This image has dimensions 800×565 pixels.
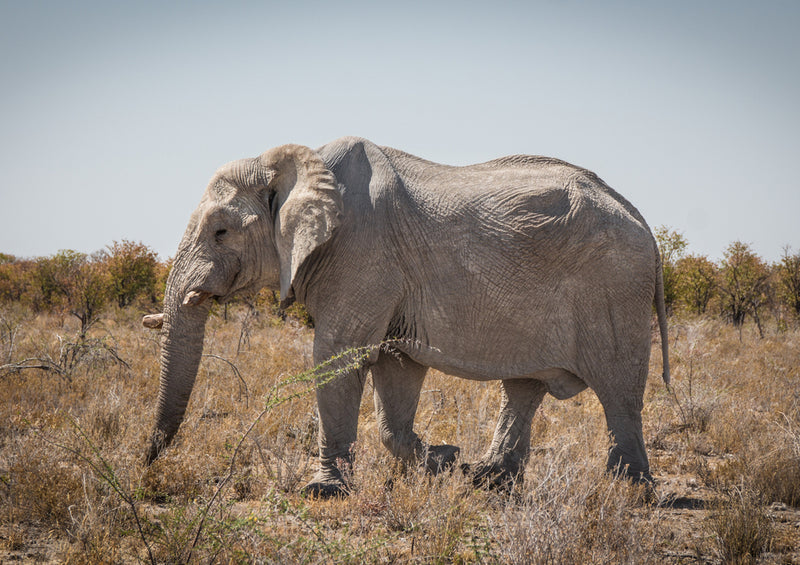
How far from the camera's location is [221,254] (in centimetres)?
445

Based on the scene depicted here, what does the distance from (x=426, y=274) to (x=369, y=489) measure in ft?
4.96

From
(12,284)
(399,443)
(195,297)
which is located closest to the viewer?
(195,297)

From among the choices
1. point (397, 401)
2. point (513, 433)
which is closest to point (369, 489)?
point (397, 401)

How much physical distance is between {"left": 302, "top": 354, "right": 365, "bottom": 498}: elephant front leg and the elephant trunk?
1.04 m

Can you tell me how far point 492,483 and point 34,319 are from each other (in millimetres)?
13494

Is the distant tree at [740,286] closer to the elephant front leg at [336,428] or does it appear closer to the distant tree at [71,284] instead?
the elephant front leg at [336,428]

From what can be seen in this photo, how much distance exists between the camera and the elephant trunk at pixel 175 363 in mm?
4484

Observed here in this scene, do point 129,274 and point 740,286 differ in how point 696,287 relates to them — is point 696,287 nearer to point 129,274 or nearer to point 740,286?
point 740,286

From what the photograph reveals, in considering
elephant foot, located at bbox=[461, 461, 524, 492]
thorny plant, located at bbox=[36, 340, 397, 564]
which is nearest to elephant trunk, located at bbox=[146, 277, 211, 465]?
thorny plant, located at bbox=[36, 340, 397, 564]

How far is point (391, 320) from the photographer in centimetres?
449

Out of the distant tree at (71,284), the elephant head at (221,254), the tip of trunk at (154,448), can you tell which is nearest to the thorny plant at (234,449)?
the tip of trunk at (154,448)

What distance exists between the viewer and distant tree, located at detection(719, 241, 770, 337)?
51.5 feet

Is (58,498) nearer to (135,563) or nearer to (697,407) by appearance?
(135,563)

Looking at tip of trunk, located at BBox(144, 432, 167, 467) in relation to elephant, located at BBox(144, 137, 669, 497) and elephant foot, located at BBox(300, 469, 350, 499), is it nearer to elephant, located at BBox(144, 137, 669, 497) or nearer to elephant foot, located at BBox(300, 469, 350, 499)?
elephant, located at BBox(144, 137, 669, 497)
